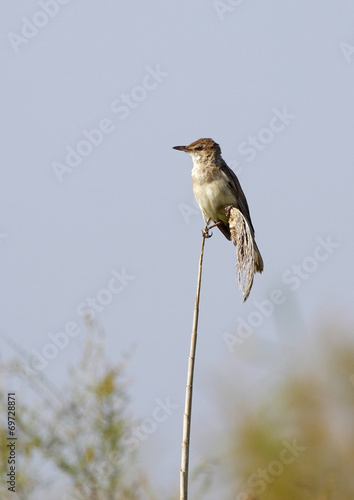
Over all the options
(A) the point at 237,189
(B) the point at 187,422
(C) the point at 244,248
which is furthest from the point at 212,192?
(B) the point at 187,422

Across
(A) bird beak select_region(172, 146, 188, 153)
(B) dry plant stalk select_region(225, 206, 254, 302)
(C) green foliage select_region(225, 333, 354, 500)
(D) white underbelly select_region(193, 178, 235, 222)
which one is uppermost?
(A) bird beak select_region(172, 146, 188, 153)

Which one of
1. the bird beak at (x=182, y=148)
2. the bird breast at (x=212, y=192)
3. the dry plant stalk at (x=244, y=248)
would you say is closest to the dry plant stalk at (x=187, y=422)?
the dry plant stalk at (x=244, y=248)

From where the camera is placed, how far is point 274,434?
4105 mm

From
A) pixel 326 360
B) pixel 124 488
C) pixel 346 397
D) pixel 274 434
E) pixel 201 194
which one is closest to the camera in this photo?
pixel 124 488

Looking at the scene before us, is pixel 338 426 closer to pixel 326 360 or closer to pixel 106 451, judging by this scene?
pixel 326 360

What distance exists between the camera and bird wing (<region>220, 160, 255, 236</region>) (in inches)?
257

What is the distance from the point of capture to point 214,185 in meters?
6.48

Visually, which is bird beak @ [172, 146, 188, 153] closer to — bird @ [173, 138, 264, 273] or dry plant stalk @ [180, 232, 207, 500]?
bird @ [173, 138, 264, 273]

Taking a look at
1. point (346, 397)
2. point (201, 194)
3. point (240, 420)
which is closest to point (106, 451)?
point (240, 420)

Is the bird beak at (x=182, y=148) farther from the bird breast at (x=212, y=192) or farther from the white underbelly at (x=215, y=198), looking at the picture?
the white underbelly at (x=215, y=198)

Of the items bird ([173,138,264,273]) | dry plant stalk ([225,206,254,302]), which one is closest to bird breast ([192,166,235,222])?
bird ([173,138,264,273])

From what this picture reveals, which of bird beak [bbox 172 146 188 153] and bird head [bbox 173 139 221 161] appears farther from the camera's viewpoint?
bird beak [bbox 172 146 188 153]

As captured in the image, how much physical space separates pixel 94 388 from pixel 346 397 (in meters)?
1.37

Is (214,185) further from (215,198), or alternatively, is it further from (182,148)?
(182,148)
